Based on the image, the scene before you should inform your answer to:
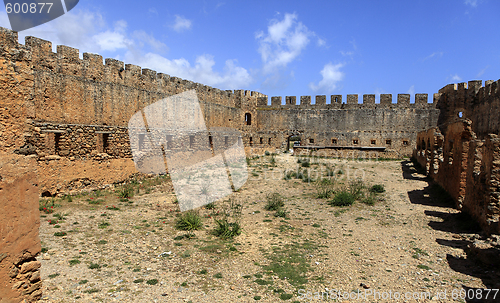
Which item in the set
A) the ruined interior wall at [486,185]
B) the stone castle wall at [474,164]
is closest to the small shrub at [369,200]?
the stone castle wall at [474,164]

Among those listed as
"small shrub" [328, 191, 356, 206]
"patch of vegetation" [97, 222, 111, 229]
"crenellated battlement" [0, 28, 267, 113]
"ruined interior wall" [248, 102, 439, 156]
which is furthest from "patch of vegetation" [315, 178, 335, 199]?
"ruined interior wall" [248, 102, 439, 156]

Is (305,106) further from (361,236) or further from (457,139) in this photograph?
(361,236)

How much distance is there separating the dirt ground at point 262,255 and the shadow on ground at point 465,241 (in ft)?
0.09

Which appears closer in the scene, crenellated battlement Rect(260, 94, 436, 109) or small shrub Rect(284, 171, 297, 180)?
small shrub Rect(284, 171, 297, 180)

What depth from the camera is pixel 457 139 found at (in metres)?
9.30

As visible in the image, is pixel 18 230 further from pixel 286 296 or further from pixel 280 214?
pixel 280 214

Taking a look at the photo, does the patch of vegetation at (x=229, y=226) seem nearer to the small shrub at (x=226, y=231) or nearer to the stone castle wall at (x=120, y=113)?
the small shrub at (x=226, y=231)

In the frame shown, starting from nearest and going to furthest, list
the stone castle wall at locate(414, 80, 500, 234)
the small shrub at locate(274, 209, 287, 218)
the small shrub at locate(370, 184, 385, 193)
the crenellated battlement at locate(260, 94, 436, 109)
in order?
the stone castle wall at locate(414, 80, 500, 234), the small shrub at locate(274, 209, 287, 218), the small shrub at locate(370, 184, 385, 193), the crenellated battlement at locate(260, 94, 436, 109)

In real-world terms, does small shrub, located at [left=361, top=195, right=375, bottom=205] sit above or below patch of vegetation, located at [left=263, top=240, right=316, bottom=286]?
above

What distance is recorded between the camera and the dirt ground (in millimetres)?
4062

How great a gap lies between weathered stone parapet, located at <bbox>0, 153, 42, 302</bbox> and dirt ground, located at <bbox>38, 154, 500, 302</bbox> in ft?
2.99

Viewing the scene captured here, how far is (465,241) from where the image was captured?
19.4 feet

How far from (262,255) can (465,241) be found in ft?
13.7

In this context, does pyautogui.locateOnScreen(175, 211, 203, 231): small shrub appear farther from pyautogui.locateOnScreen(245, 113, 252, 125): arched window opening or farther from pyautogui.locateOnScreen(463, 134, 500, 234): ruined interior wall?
pyautogui.locateOnScreen(245, 113, 252, 125): arched window opening
